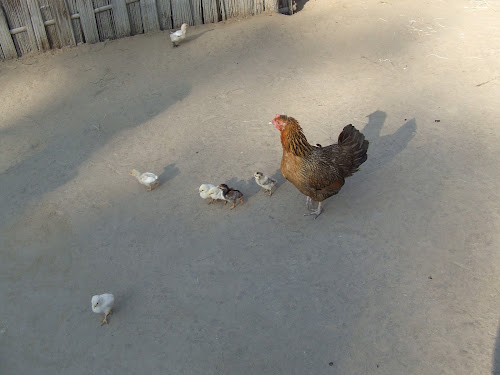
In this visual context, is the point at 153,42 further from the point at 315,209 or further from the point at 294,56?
the point at 315,209

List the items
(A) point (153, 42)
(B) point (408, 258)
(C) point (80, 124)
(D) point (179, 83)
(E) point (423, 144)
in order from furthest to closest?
(A) point (153, 42) → (D) point (179, 83) → (C) point (80, 124) → (E) point (423, 144) → (B) point (408, 258)

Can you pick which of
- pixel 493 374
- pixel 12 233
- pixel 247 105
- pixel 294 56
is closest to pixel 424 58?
pixel 294 56

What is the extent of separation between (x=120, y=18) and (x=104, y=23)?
11.1 inches

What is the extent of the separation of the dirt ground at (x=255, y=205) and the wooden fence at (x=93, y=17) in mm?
235

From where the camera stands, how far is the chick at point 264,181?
5270mm

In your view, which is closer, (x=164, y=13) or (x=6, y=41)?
(x=6, y=41)

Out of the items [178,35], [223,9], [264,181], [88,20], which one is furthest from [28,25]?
[264,181]

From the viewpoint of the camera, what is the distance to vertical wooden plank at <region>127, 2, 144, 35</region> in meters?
7.99

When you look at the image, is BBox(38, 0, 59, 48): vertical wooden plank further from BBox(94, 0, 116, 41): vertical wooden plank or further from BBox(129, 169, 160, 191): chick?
BBox(129, 169, 160, 191): chick

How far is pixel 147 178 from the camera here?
5523 mm

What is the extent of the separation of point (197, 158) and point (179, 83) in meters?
1.83

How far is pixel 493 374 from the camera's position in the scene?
145 inches

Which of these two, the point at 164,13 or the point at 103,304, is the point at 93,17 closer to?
the point at 164,13

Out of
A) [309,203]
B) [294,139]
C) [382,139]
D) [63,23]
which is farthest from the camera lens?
[63,23]
